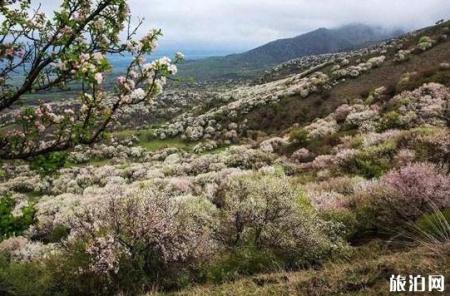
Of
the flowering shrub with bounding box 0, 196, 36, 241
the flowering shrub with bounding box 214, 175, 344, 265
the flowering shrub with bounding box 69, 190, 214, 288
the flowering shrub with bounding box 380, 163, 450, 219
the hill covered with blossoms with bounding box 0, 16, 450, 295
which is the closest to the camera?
the hill covered with blossoms with bounding box 0, 16, 450, 295

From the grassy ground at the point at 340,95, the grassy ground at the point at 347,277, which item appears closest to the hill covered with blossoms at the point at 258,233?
the grassy ground at the point at 347,277

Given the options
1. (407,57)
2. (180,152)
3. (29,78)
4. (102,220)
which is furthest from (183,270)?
(407,57)

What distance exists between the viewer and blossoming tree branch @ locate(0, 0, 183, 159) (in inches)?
329

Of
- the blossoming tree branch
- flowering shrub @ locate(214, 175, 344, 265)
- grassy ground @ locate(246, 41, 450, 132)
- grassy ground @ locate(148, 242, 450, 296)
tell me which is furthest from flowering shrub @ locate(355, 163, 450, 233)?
grassy ground @ locate(246, 41, 450, 132)

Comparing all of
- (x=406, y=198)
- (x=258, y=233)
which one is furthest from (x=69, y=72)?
(x=406, y=198)

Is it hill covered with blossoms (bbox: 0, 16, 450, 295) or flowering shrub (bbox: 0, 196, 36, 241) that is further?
flowering shrub (bbox: 0, 196, 36, 241)

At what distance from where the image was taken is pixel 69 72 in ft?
28.7

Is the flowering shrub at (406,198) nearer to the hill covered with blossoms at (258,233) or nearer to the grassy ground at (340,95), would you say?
the hill covered with blossoms at (258,233)

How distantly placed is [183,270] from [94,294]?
83.9 inches

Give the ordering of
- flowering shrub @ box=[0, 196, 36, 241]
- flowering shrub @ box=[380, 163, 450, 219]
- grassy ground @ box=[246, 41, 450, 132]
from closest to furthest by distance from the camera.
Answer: flowering shrub @ box=[0, 196, 36, 241] < flowering shrub @ box=[380, 163, 450, 219] < grassy ground @ box=[246, 41, 450, 132]

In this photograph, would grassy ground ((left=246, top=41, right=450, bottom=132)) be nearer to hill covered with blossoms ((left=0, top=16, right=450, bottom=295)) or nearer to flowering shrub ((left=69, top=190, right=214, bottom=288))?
hill covered with blossoms ((left=0, top=16, right=450, bottom=295))

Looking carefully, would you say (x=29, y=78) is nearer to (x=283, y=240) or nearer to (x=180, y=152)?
(x=283, y=240)

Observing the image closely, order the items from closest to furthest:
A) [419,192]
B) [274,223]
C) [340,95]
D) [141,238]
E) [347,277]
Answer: [347,277]
[141,238]
[419,192]
[274,223]
[340,95]

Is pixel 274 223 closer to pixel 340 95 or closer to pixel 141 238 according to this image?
pixel 141 238
